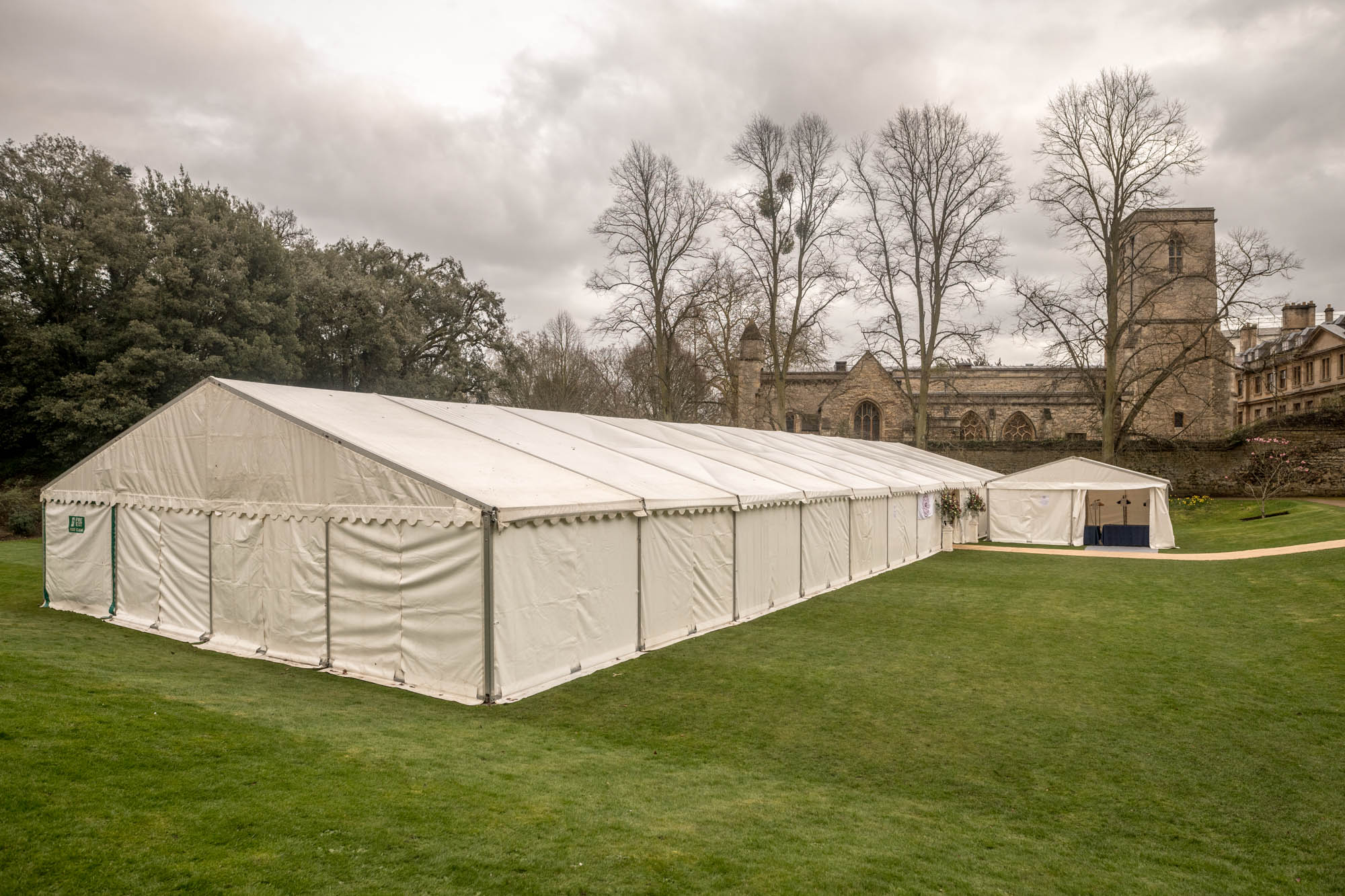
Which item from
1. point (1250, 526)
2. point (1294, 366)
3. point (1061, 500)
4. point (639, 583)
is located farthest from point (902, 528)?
point (1294, 366)

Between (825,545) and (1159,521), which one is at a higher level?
(825,545)

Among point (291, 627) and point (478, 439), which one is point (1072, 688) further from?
point (291, 627)

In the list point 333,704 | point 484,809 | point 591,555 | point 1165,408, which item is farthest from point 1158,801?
point 1165,408

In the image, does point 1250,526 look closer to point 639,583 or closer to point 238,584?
point 639,583

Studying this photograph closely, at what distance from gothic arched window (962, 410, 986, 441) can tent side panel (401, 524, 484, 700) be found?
3662cm

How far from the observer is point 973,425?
3988 cm

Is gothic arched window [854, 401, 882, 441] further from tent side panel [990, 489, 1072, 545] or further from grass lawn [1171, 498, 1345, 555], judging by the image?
tent side panel [990, 489, 1072, 545]

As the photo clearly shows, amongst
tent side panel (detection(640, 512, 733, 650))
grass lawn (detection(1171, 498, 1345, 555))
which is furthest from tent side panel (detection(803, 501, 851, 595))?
grass lawn (detection(1171, 498, 1345, 555))

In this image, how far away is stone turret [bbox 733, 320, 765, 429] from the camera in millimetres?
36594

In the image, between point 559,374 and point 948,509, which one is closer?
point 948,509

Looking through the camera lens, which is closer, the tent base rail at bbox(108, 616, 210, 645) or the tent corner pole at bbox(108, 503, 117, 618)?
the tent base rail at bbox(108, 616, 210, 645)

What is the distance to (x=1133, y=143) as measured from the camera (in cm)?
2697

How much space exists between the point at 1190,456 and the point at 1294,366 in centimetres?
2906

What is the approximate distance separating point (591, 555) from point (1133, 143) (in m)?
27.8
